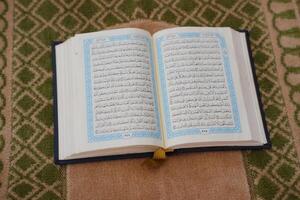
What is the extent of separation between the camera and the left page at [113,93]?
81cm

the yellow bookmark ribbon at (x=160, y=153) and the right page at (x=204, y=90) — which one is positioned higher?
the right page at (x=204, y=90)

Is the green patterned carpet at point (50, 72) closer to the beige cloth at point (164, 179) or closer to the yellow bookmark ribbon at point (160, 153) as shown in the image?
the beige cloth at point (164, 179)

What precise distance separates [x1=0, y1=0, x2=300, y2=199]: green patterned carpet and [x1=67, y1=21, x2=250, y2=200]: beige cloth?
0.10ft

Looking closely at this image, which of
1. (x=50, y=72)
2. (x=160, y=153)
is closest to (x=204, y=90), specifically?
(x=160, y=153)

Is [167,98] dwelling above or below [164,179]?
above

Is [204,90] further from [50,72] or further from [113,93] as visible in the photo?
[50,72]

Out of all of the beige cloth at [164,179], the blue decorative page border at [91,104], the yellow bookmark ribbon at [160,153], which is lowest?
the beige cloth at [164,179]

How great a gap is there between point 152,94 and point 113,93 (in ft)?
0.25

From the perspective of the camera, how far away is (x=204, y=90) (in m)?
0.86

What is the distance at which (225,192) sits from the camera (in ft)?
2.73

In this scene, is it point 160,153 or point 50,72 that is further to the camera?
point 50,72

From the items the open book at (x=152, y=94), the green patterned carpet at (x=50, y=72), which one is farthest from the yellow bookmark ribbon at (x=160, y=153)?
the green patterned carpet at (x=50, y=72)

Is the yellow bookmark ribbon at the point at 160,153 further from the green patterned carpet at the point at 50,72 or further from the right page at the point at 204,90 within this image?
the green patterned carpet at the point at 50,72

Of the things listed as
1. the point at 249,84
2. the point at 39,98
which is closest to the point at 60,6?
the point at 39,98
